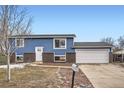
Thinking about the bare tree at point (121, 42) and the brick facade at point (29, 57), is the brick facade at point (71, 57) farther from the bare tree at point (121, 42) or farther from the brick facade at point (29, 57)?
the bare tree at point (121, 42)

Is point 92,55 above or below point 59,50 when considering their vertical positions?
below

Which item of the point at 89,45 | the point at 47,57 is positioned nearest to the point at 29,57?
the point at 47,57

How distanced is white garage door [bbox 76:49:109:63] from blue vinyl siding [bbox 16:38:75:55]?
3.18 ft

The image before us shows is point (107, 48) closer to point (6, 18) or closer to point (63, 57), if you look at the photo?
point (63, 57)

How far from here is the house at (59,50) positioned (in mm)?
33531

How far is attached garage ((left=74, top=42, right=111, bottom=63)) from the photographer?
33656 millimetres

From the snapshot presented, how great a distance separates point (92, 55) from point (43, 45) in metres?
5.27

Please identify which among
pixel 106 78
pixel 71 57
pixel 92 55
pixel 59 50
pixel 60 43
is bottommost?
pixel 106 78

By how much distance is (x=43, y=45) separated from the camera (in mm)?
34125

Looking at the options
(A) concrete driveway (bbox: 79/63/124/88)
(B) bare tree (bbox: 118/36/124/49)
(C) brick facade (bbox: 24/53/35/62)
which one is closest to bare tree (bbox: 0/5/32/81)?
(A) concrete driveway (bbox: 79/63/124/88)

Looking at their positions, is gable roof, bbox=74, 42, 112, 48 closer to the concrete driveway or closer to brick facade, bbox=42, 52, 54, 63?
brick facade, bbox=42, 52, 54, 63

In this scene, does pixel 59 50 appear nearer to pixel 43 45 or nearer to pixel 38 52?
pixel 43 45

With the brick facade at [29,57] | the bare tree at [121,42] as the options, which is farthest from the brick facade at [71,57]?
the bare tree at [121,42]
